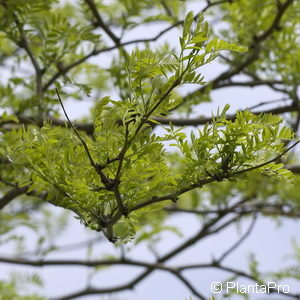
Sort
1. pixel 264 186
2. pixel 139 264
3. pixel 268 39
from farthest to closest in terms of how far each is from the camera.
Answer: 1. pixel 264 186
2. pixel 139 264
3. pixel 268 39

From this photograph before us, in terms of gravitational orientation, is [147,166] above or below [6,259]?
below

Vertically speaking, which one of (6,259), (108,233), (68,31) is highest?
(68,31)

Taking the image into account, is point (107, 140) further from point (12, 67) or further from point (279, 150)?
point (12, 67)

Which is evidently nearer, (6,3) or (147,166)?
(147,166)

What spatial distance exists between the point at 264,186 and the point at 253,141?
136 cm

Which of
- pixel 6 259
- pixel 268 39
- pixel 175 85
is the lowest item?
pixel 175 85

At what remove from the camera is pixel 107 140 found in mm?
711

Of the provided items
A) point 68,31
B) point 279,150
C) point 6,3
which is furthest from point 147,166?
point 6,3

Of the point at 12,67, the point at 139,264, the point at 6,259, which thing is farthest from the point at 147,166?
the point at 6,259

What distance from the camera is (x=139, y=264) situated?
6.22 feet

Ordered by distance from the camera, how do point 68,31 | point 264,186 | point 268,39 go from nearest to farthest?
1. point 68,31
2. point 268,39
3. point 264,186

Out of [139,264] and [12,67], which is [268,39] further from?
[139,264]

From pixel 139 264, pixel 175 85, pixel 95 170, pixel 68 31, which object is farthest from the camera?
pixel 139 264

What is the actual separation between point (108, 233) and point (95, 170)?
10 centimetres
